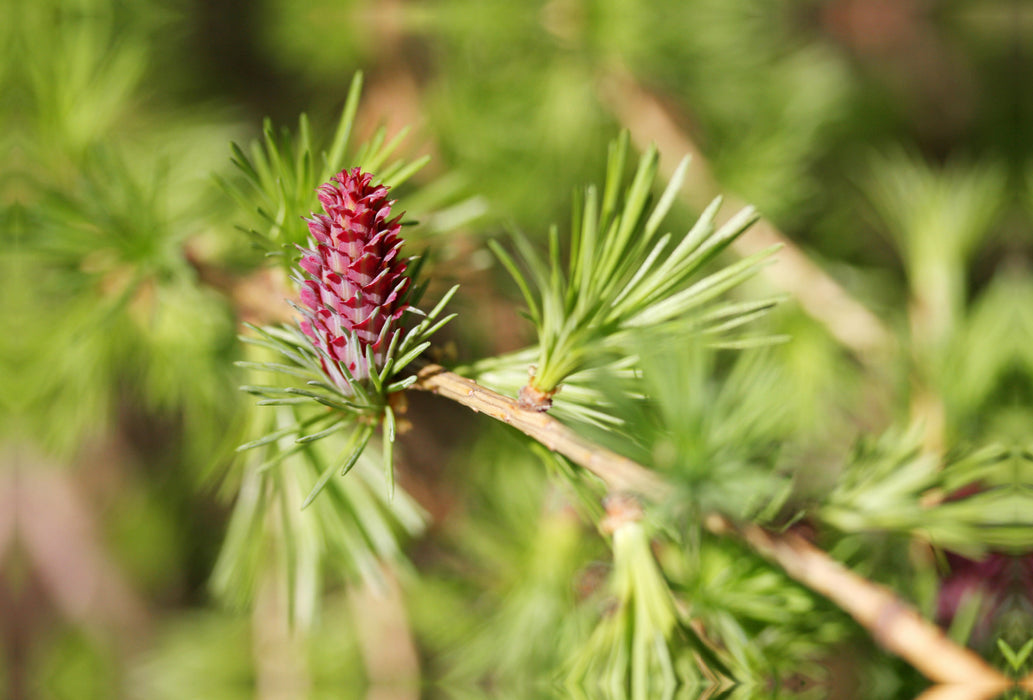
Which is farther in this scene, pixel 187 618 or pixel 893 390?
pixel 187 618

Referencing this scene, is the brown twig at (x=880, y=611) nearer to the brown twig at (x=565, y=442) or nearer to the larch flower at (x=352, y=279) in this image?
the brown twig at (x=565, y=442)

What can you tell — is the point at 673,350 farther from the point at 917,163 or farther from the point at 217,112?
the point at 917,163

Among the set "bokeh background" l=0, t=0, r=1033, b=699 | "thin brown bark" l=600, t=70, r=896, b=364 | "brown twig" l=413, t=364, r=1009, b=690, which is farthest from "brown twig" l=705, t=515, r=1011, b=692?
"thin brown bark" l=600, t=70, r=896, b=364

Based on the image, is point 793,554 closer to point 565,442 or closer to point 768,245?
point 565,442

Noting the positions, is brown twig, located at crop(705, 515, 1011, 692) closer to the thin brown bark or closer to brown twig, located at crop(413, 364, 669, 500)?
brown twig, located at crop(413, 364, 669, 500)

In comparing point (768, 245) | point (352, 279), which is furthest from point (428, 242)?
point (768, 245)

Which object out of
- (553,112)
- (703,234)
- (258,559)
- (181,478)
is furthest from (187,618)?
(703,234)
